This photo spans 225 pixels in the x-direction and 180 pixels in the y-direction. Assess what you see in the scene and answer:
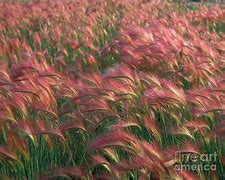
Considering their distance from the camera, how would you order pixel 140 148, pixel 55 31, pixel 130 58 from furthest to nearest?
pixel 55 31, pixel 130 58, pixel 140 148

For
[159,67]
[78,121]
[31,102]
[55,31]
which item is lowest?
[78,121]

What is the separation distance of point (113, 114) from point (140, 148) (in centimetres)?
36

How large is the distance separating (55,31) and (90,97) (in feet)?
8.96

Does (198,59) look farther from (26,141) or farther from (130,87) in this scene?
(26,141)

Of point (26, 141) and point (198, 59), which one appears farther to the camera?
point (198, 59)

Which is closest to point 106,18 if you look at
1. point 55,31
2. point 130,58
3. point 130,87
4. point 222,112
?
point 55,31

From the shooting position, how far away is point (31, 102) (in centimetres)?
217

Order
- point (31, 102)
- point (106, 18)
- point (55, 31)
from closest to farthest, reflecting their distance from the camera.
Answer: point (31, 102) < point (55, 31) < point (106, 18)

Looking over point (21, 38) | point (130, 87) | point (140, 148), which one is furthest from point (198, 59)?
point (21, 38)

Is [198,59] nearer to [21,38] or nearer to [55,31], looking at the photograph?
[55,31]

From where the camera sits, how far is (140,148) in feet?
5.35

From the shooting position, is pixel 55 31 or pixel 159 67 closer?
pixel 159 67

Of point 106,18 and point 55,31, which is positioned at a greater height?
point 106,18

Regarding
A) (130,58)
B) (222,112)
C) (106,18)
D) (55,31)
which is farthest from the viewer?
(106,18)
